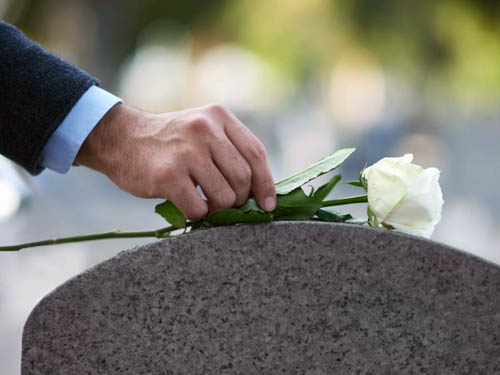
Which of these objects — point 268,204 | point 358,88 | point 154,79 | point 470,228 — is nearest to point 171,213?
point 268,204

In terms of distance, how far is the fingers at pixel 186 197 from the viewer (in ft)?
3.88

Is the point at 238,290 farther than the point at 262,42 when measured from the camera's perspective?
No

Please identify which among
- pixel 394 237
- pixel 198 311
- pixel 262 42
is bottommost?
pixel 262 42

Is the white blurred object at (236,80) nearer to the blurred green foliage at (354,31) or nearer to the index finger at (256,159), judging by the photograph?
the blurred green foliage at (354,31)

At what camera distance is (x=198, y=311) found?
47.4 inches

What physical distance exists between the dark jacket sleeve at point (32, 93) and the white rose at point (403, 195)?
43 cm

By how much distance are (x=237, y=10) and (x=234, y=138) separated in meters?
12.7

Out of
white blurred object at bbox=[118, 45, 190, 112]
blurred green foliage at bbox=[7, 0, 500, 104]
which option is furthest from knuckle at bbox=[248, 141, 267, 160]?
blurred green foliage at bbox=[7, 0, 500, 104]

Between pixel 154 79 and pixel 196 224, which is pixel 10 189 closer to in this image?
pixel 196 224

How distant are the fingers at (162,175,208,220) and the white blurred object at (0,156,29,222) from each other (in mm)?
3910

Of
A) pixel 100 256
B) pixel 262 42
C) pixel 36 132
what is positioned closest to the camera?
pixel 36 132

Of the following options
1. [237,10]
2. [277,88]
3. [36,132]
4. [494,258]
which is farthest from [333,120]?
[36,132]

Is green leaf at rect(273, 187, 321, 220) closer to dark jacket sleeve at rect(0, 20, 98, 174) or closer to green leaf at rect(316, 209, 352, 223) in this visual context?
green leaf at rect(316, 209, 352, 223)

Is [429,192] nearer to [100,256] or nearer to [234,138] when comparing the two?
[234,138]
